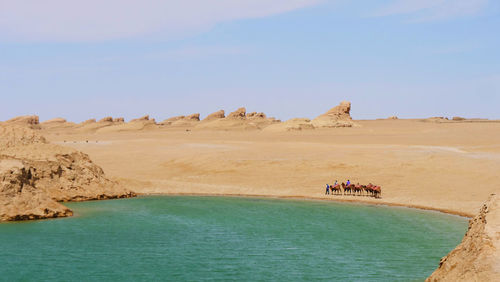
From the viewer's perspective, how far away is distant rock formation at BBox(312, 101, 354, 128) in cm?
14162

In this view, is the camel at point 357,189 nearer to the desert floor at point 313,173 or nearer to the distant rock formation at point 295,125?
the desert floor at point 313,173

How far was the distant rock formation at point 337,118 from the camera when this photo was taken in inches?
5576

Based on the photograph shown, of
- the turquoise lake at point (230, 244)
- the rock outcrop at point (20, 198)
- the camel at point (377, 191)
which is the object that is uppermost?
the rock outcrop at point (20, 198)

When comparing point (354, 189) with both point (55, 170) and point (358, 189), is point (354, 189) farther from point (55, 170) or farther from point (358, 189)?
point (55, 170)

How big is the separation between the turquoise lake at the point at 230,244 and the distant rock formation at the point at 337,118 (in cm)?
10263

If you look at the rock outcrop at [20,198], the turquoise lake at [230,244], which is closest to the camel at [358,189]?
the turquoise lake at [230,244]

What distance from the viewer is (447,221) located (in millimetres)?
34281

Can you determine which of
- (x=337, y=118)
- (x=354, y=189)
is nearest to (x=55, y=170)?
(x=354, y=189)

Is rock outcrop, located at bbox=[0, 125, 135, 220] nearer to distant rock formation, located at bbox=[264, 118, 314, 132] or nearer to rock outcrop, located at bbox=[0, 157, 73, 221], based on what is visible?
rock outcrop, located at bbox=[0, 157, 73, 221]

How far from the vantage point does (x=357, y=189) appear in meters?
46.0

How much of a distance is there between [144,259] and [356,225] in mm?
14464

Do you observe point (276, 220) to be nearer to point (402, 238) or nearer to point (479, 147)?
point (402, 238)

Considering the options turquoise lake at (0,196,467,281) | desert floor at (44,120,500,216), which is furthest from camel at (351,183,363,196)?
turquoise lake at (0,196,467,281)

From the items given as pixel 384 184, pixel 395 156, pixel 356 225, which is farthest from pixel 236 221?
pixel 395 156
